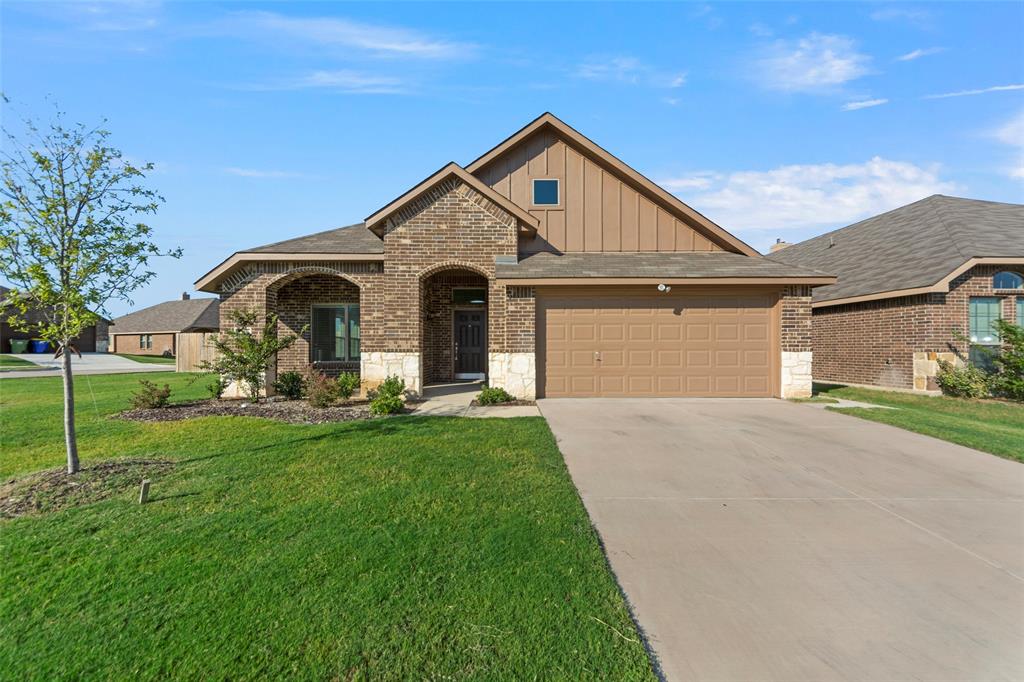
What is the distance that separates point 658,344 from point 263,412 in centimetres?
919

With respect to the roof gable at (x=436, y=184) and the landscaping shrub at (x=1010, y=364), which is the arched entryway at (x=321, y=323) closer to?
the roof gable at (x=436, y=184)

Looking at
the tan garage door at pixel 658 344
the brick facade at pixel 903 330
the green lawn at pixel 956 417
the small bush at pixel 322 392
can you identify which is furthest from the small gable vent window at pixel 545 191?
the brick facade at pixel 903 330

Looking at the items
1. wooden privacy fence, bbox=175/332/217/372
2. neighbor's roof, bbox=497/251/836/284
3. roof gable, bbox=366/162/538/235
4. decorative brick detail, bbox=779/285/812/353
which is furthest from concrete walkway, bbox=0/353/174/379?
decorative brick detail, bbox=779/285/812/353

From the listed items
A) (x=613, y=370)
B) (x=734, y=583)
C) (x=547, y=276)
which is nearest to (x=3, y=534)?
(x=734, y=583)

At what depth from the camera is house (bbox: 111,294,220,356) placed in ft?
137

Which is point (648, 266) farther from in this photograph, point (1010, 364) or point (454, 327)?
point (1010, 364)

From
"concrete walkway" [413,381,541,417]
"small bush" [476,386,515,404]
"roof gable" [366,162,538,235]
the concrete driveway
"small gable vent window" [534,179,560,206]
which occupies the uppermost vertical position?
"small gable vent window" [534,179,560,206]

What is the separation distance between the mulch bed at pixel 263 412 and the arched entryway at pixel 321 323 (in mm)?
3004

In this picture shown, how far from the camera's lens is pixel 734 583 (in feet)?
10.8

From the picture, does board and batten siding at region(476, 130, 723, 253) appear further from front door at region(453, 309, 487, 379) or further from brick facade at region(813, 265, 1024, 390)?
brick facade at region(813, 265, 1024, 390)

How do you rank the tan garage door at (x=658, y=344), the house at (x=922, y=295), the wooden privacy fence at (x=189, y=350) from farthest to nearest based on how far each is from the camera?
1. the wooden privacy fence at (x=189, y=350)
2. the house at (x=922, y=295)
3. the tan garage door at (x=658, y=344)

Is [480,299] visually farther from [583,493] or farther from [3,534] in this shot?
[3,534]

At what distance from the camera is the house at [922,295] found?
12.8m

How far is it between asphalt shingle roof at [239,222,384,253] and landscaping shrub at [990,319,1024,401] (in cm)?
1661
